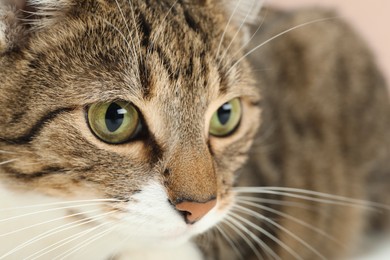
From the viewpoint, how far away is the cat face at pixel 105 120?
0.84 metres

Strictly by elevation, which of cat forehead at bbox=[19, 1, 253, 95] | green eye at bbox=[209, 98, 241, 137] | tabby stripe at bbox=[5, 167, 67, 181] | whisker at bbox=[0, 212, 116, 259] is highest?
cat forehead at bbox=[19, 1, 253, 95]

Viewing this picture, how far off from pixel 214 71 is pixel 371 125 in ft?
1.96

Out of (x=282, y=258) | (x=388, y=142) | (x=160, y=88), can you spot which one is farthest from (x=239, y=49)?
(x=388, y=142)

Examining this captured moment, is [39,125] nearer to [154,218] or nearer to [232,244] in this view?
[154,218]

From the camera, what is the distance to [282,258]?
1200 mm

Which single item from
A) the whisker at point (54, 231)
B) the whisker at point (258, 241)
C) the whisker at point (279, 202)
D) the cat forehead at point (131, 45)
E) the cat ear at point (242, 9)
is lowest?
the whisker at point (258, 241)

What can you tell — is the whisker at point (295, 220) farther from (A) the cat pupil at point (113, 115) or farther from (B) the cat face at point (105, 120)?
(A) the cat pupil at point (113, 115)

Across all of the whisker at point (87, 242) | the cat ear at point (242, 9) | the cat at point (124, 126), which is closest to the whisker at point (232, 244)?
the cat at point (124, 126)

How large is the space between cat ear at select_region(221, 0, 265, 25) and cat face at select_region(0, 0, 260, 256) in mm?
203

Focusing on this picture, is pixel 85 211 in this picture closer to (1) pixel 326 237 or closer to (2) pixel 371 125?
(1) pixel 326 237

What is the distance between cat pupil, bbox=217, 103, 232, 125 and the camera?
3.23 ft

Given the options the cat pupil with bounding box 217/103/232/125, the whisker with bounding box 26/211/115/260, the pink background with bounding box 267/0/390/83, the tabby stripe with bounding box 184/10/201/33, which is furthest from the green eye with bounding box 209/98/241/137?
the pink background with bounding box 267/0/390/83

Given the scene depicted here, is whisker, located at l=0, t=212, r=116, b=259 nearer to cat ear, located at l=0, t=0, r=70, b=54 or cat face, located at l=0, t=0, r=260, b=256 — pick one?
cat face, located at l=0, t=0, r=260, b=256

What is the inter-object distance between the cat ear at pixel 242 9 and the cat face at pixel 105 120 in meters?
0.20
